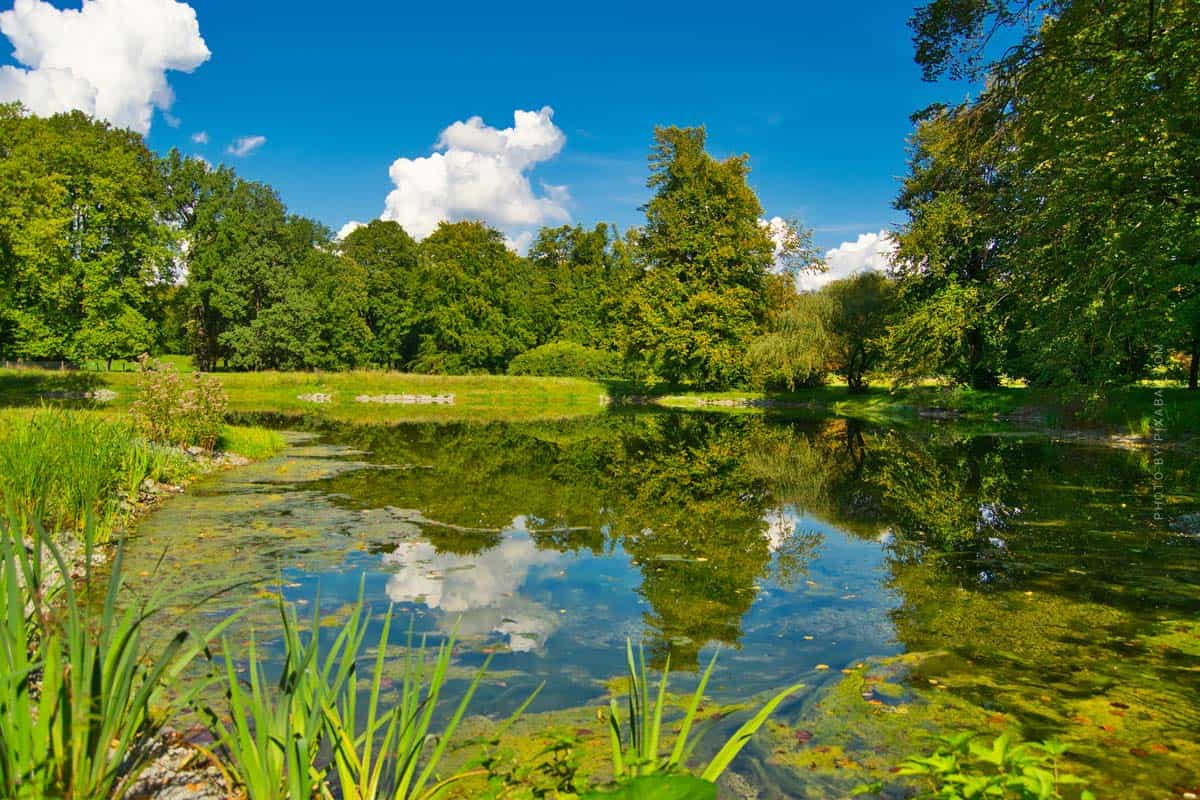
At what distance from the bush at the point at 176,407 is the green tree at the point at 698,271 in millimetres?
29009

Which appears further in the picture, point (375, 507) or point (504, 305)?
point (504, 305)

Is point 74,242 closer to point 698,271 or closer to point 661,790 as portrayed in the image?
point 698,271

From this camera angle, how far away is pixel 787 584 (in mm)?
7812

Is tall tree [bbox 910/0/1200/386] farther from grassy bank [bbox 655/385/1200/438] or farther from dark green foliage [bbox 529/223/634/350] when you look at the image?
dark green foliage [bbox 529/223/634/350]

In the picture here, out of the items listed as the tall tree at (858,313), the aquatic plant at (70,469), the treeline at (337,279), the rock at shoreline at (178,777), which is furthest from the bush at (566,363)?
the rock at shoreline at (178,777)

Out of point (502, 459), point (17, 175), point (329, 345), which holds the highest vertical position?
point (17, 175)

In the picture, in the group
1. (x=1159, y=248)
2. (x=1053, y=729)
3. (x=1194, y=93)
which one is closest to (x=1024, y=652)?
(x=1053, y=729)

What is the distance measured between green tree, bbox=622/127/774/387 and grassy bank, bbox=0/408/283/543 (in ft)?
105

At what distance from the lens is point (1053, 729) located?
14.2 feet

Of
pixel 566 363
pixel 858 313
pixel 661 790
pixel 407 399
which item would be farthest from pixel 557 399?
pixel 661 790

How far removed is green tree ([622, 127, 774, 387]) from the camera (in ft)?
137

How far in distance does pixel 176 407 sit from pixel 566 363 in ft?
125

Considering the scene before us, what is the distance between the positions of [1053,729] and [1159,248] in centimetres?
857

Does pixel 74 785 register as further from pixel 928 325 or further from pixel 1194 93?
pixel 928 325
